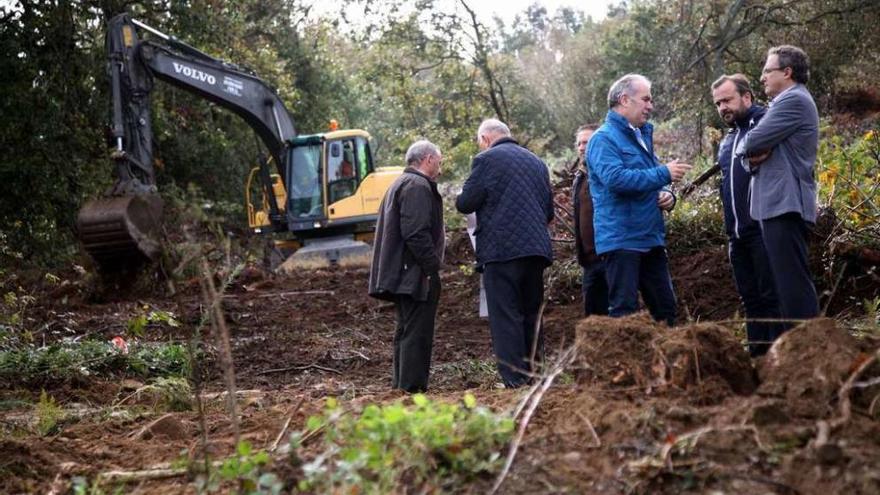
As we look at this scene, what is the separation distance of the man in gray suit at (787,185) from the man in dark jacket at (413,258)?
6.75ft

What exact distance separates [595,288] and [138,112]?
8645 mm

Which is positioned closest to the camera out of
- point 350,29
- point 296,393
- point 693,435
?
point 693,435

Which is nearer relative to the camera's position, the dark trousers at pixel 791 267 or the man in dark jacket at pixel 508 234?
the dark trousers at pixel 791 267

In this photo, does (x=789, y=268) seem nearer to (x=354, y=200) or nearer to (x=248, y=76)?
(x=248, y=76)

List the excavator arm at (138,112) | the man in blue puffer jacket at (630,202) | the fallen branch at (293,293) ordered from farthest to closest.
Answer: the fallen branch at (293,293) < the excavator arm at (138,112) < the man in blue puffer jacket at (630,202)

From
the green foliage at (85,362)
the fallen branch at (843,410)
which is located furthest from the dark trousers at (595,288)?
the fallen branch at (843,410)

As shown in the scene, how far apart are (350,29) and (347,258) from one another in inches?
284

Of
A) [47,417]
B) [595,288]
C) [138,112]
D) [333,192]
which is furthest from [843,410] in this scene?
[333,192]

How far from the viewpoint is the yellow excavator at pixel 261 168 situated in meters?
12.3

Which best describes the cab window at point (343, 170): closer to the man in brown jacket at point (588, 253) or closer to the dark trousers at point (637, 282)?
the man in brown jacket at point (588, 253)

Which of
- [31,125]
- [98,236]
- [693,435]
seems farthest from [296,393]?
[31,125]

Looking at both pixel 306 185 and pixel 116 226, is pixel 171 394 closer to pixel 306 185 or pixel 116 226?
pixel 116 226

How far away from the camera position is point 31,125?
1370 cm

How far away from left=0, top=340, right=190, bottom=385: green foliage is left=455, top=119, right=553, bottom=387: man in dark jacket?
294cm
